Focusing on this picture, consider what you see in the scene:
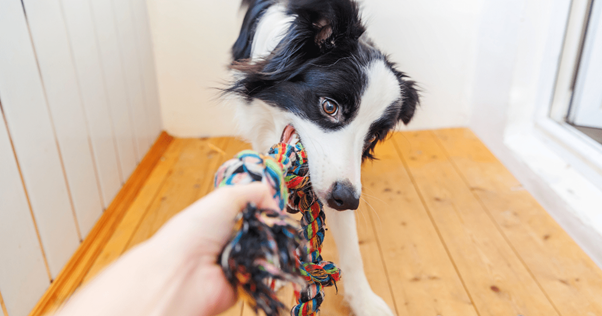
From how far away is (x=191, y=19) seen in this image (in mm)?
2012

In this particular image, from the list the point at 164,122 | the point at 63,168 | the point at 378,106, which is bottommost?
the point at 164,122

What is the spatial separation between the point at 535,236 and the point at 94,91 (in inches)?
66.7

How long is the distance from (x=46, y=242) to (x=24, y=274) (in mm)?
122

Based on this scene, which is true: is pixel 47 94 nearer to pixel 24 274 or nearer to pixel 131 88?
pixel 24 274

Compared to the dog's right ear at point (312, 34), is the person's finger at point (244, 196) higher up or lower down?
lower down

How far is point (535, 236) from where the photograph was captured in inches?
55.5

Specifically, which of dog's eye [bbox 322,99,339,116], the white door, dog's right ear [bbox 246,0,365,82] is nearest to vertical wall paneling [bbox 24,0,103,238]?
dog's right ear [bbox 246,0,365,82]

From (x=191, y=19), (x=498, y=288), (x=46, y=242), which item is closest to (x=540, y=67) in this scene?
(x=498, y=288)

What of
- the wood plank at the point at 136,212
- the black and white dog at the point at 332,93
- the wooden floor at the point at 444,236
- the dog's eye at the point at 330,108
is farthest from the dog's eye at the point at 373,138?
the wood plank at the point at 136,212

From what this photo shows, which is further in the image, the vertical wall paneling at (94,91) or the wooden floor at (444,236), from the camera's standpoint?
the vertical wall paneling at (94,91)

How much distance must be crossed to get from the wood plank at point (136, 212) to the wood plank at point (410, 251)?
0.92 metres

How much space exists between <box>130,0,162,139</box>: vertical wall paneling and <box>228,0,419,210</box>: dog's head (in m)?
1.05

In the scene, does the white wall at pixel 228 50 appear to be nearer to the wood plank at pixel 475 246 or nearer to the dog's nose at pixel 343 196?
the wood plank at pixel 475 246

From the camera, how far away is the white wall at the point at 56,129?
3.28 ft
